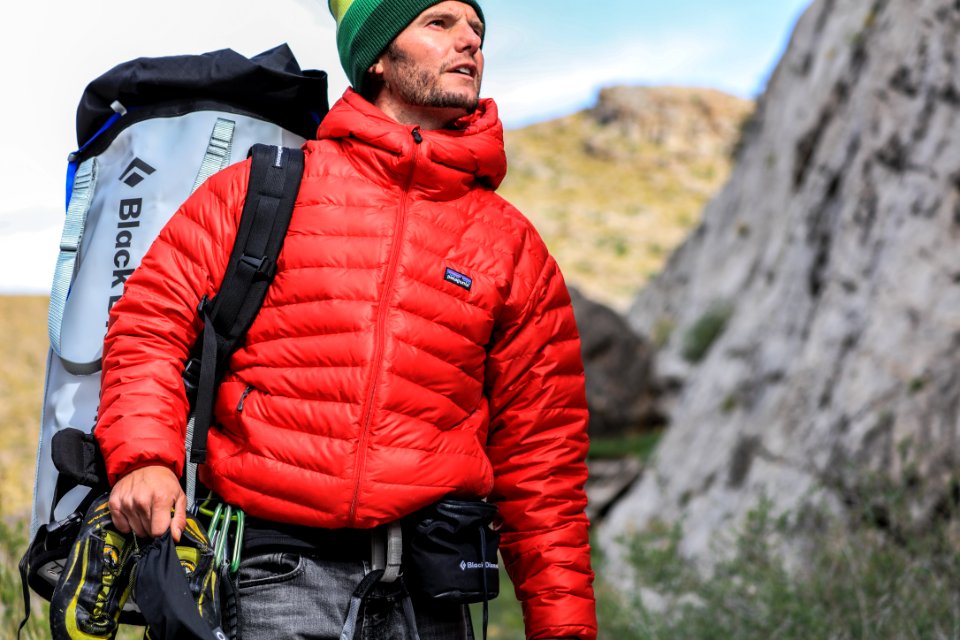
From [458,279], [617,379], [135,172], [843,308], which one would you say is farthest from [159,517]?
[617,379]

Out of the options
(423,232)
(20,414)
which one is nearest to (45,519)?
(423,232)

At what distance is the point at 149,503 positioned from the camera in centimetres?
203

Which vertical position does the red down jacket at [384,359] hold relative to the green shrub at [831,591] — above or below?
above

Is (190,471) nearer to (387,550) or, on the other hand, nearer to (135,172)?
(387,550)

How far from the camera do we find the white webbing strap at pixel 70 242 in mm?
2574

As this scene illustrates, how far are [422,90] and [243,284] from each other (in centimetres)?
66

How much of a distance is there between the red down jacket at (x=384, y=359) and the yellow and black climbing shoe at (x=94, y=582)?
0.13 meters

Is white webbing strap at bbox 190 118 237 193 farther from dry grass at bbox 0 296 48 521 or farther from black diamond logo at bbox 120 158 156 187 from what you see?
dry grass at bbox 0 296 48 521

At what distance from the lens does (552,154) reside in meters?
55.4

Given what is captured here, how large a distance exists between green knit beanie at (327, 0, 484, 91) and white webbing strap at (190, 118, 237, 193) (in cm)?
36

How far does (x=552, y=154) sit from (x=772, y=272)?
45.1 meters

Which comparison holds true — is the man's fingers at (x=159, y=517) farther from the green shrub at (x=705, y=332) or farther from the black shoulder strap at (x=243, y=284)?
the green shrub at (x=705, y=332)

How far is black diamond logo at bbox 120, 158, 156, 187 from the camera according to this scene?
8.70 ft

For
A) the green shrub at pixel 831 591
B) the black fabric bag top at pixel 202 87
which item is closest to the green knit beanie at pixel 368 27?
the black fabric bag top at pixel 202 87
